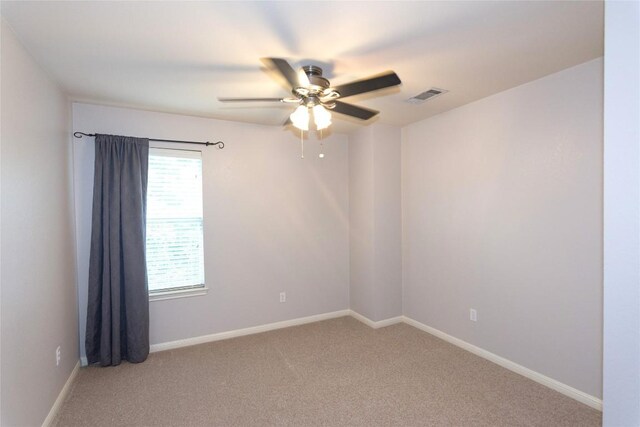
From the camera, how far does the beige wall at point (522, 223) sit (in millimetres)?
2391

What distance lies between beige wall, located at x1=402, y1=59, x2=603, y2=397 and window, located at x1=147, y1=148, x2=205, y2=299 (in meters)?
2.63

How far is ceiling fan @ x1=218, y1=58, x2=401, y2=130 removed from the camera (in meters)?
1.82

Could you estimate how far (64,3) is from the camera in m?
1.64

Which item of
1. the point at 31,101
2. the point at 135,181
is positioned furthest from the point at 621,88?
the point at 135,181

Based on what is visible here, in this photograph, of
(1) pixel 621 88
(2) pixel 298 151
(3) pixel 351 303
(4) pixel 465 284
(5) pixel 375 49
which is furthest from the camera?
(3) pixel 351 303

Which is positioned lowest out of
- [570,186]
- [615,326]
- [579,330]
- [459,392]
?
[459,392]

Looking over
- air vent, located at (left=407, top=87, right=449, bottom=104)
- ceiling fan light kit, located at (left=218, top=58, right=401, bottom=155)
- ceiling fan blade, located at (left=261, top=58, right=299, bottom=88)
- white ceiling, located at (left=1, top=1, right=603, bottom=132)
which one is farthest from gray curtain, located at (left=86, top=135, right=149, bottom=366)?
air vent, located at (left=407, top=87, right=449, bottom=104)

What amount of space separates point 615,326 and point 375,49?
6.26ft

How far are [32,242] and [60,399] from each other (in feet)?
4.23

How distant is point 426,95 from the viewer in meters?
2.98

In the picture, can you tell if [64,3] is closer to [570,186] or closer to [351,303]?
[570,186]

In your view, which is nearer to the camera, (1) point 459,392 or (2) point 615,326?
(2) point 615,326

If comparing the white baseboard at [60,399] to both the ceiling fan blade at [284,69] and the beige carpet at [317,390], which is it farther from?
the ceiling fan blade at [284,69]

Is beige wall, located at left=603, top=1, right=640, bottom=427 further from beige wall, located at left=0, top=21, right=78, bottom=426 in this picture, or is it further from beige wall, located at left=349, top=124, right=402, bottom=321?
beige wall, located at left=349, top=124, right=402, bottom=321
